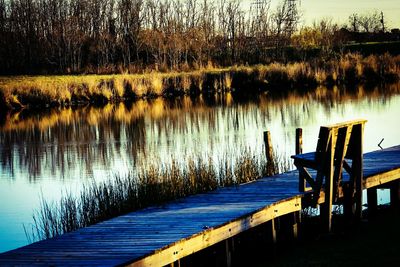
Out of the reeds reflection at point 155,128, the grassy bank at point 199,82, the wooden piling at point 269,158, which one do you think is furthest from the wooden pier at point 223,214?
the grassy bank at point 199,82

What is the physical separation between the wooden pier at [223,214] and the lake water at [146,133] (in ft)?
10.0

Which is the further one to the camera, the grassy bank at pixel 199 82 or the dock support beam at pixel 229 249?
the grassy bank at pixel 199 82

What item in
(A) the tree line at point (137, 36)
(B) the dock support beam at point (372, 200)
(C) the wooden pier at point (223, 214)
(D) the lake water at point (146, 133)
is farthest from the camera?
(A) the tree line at point (137, 36)

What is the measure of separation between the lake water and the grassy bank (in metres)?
2.16

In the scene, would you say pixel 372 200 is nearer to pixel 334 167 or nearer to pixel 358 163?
pixel 334 167

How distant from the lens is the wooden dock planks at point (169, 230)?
7.84 metres

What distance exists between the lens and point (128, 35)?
63.4 meters

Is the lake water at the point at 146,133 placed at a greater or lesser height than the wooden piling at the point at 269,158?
lesser

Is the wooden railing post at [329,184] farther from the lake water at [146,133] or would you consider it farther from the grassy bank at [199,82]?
the grassy bank at [199,82]

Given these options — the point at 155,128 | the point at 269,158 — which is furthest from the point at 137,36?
the point at 269,158

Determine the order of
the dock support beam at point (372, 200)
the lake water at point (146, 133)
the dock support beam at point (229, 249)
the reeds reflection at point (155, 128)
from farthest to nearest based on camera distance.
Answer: the reeds reflection at point (155, 128) < the lake water at point (146, 133) < the dock support beam at point (372, 200) < the dock support beam at point (229, 249)

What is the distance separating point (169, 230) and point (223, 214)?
0.94m

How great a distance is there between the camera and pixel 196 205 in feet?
34.1

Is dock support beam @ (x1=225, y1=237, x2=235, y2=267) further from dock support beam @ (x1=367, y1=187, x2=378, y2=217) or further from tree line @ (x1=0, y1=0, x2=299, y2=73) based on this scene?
tree line @ (x1=0, y1=0, x2=299, y2=73)
